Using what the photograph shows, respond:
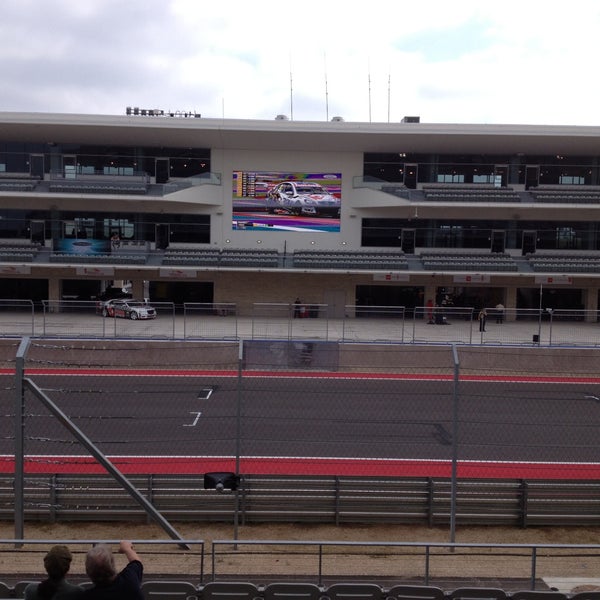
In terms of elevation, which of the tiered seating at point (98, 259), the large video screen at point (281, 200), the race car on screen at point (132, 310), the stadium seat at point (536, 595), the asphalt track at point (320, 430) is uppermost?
the large video screen at point (281, 200)

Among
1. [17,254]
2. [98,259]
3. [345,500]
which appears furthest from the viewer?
[98,259]

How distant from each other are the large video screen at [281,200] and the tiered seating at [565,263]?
11823 millimetres

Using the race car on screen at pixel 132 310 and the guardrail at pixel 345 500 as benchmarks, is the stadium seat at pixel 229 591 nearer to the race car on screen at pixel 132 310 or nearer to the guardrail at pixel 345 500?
the guardrail at pixel 345 500

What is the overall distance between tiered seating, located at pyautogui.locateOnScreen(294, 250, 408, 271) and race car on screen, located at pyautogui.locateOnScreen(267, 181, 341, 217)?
8.07 ft

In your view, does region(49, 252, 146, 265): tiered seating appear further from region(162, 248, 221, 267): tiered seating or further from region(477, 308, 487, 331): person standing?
region(477, 308, 487, 331): person standing

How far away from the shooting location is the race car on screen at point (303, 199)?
3509 cm

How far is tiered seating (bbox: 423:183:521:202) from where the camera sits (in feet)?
112

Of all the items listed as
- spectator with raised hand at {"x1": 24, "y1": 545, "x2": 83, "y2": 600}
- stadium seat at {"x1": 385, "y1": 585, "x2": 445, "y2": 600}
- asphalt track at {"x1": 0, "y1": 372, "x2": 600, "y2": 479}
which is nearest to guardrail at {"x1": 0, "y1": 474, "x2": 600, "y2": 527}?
asphalt track at {"x1": 0, "y1": 372, "x2": 600, "y2": 479}

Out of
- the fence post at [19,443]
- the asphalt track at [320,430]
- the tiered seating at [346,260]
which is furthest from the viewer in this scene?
the tiered seating at [346,260]

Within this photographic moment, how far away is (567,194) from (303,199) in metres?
15.0

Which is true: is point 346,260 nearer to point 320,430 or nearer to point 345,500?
point 320,430

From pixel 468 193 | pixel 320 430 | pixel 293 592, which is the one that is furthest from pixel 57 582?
pixel 468 193

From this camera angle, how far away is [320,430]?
49.8 ft

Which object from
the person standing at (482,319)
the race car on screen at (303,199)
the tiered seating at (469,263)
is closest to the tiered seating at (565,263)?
the tiered seating at (469,263)
